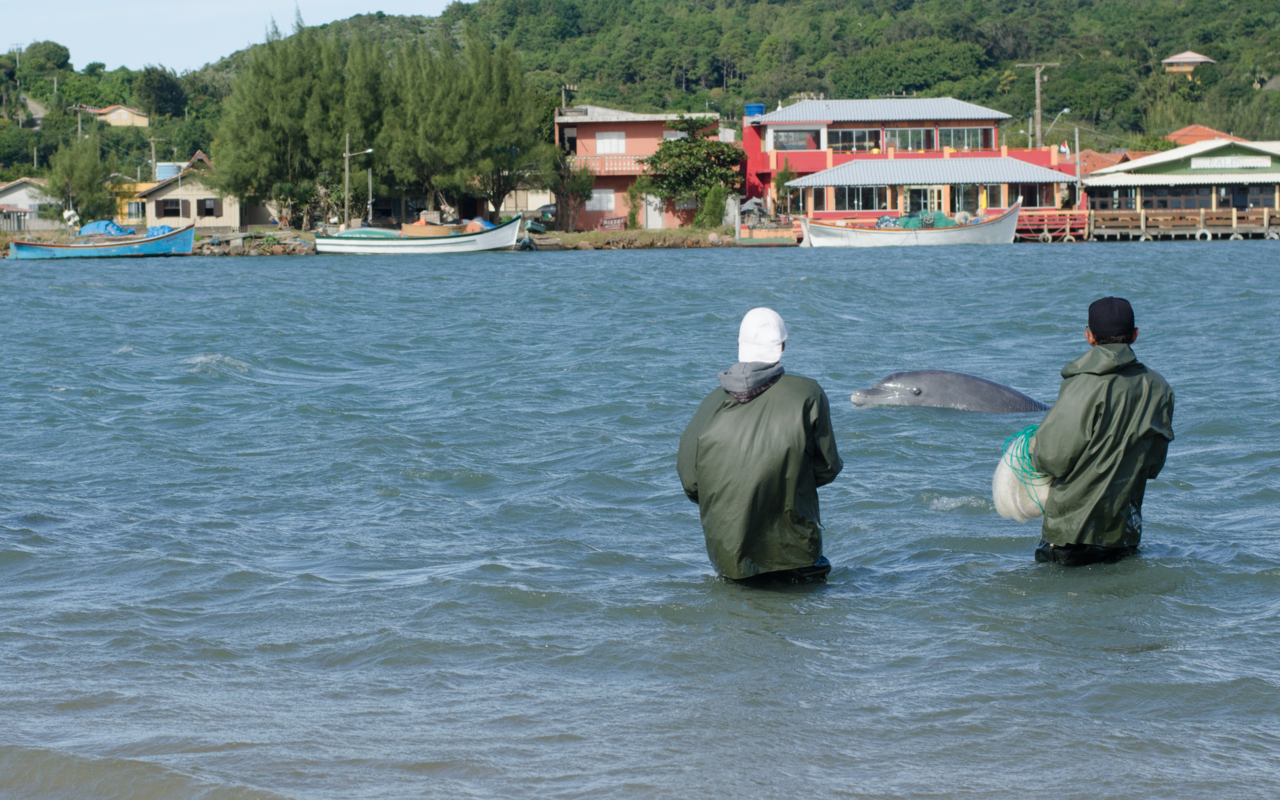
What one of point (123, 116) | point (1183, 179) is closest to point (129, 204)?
point (123, 116)

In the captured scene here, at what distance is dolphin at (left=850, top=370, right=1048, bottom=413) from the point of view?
11656 mm

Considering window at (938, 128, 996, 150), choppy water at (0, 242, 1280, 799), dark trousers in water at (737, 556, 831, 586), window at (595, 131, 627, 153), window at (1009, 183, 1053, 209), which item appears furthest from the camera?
window at (595, 131, 627, 153)

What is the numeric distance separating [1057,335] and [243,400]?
38.9 feet

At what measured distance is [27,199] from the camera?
69812 millimetres

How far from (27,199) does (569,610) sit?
73597mm

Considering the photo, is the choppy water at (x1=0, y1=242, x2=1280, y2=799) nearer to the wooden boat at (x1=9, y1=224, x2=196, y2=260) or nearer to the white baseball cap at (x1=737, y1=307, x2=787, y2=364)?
the white baseball cap at (x1=737, y1=307, x2=787, y2=364)

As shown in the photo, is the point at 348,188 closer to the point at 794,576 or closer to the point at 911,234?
the point at 911,234

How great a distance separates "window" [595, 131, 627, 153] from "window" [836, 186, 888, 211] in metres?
11.0

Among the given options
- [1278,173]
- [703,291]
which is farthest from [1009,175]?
[703,291]

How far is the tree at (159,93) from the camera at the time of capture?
350 ft

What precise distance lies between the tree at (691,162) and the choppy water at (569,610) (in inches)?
1644

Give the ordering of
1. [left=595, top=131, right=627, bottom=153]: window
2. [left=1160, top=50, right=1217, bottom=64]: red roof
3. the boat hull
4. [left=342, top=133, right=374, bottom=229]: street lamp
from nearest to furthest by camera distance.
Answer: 1. the boat hull
2. [left=342, top=133, right=374, bottom=229]: street lamp
3. [left=595, top=131, right=627, bottom=153]: window
4. [left=1160, top=50, right=1217, bottom=64]: red roof

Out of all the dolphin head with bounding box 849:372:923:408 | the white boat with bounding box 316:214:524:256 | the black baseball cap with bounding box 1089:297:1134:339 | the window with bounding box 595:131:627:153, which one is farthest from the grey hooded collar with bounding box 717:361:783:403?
the window with bounding box 595:131:627:153

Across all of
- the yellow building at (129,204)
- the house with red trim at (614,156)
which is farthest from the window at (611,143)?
the yellow building at (129,204)
